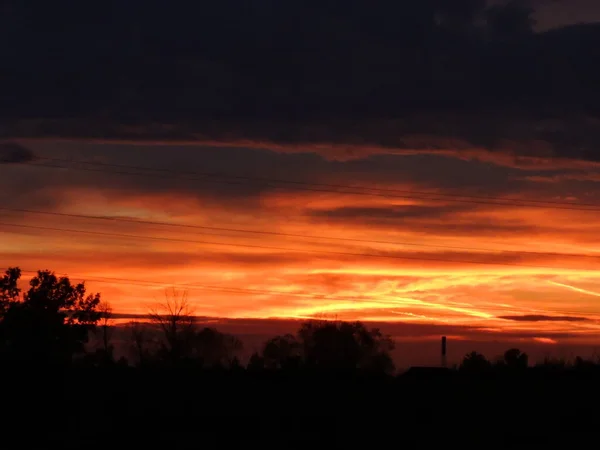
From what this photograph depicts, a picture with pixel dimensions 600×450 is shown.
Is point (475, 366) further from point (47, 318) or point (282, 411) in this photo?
point (47, 318)

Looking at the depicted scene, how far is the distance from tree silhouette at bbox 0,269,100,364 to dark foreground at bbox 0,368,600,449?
43432 millimetres

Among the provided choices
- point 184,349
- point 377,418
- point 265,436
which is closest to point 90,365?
point 265,436

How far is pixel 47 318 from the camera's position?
81.9 m

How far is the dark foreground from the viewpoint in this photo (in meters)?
32.1

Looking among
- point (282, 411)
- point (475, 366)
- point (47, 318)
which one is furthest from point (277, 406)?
point (47, 318)

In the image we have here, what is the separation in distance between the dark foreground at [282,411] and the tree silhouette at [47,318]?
43.4 metres

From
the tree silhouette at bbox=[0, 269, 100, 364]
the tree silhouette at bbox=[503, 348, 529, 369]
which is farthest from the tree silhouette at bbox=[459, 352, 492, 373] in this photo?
the tree silhouette at bbox=[0, 269, 100, 364]

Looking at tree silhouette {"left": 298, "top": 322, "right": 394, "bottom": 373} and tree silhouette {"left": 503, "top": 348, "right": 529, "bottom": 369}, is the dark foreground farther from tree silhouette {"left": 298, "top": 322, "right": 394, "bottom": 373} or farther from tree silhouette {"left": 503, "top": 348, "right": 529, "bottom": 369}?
tree silhouette {"left": 298, "top": 322, "right": 394, "bottom": 373}

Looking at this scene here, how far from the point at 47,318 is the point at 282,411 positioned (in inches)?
2048

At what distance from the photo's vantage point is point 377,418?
34062 mm

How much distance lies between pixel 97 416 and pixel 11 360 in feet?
19.7

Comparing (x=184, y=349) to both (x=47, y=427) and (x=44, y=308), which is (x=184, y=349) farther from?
(x=47, y=427)

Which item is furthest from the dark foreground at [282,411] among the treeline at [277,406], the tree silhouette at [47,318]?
the tree silhouette at [47,318]

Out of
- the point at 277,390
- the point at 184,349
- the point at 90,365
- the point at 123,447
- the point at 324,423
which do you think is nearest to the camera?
the point at 123,447
